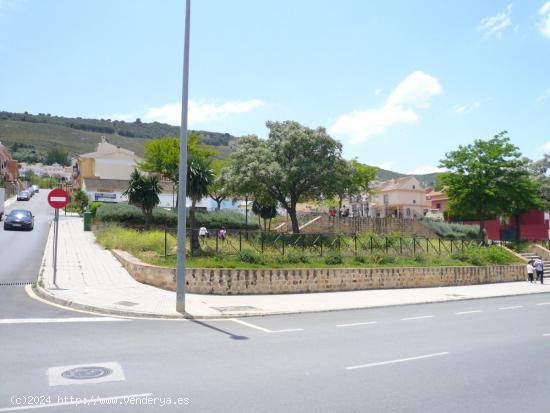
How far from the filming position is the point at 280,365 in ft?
26.8

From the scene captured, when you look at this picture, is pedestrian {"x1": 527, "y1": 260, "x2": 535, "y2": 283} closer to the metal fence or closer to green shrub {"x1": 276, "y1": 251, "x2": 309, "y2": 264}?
the metal fence

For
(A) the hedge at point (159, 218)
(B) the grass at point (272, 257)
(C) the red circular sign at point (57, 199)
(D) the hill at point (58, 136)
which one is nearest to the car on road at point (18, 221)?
(A) the hedge at point (159, 218)

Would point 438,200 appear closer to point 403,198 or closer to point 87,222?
point 403,198

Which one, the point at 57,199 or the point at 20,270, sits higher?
the point at 57,199

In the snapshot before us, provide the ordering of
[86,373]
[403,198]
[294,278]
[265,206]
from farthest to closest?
[403,198] < [265,206] < [294,278] < [86,373]

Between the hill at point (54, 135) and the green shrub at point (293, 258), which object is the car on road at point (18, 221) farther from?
the hill at point (54, 135)

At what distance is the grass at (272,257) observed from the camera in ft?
63.1

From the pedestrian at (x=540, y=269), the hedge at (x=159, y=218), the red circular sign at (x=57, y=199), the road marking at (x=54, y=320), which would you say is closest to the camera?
the road marking at (x=54, y=320)

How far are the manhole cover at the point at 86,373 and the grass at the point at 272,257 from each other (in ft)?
35.0

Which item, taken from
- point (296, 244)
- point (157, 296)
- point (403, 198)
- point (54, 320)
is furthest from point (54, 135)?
point (54, 320)

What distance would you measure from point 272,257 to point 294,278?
1.66 meters

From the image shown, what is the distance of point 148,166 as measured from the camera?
2207 inches

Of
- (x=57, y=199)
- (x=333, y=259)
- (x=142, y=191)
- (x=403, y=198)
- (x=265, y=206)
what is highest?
(x=403, y=198)

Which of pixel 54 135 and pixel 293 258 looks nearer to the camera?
pixel 293 258
